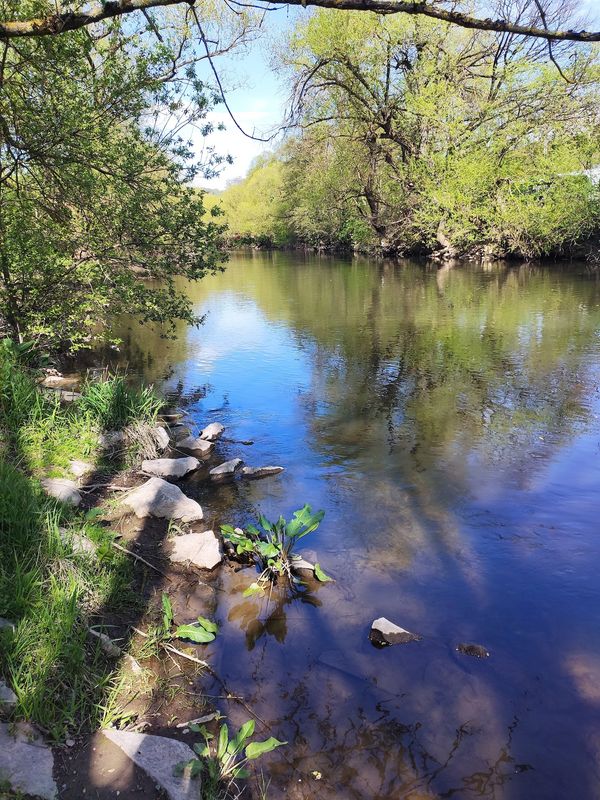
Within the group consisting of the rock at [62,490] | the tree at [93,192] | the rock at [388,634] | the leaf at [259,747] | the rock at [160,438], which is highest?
the tree at [93,192]

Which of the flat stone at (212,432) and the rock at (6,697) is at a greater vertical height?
the rock at (6,697)

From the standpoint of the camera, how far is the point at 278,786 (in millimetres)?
3113

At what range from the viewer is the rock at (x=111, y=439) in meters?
7.08

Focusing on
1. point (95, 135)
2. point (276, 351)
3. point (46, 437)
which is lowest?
point (276, 351)

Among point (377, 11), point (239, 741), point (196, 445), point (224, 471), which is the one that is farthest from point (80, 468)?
point (377, 11)

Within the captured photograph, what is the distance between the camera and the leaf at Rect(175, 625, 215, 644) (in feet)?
13.8

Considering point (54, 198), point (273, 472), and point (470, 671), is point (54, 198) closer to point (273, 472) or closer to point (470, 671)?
point (273, 472)

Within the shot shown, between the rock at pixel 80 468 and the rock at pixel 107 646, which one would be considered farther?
the rock at pixel 80 468

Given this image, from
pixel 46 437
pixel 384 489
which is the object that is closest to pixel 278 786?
pixel 384 489

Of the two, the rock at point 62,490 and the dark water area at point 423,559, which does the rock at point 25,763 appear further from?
the rock at point 62,490

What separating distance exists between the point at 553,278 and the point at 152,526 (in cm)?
2652

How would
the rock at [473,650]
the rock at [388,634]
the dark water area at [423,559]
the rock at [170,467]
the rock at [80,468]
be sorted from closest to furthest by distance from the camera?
the dark water area at [423,559] → the rock at [473,650] → the rock at [388,634] → the rock at [80,468] → the rock at [170,467]

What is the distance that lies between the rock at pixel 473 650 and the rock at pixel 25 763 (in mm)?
2871

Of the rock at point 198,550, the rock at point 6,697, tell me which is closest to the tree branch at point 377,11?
the rock at point 6,697
